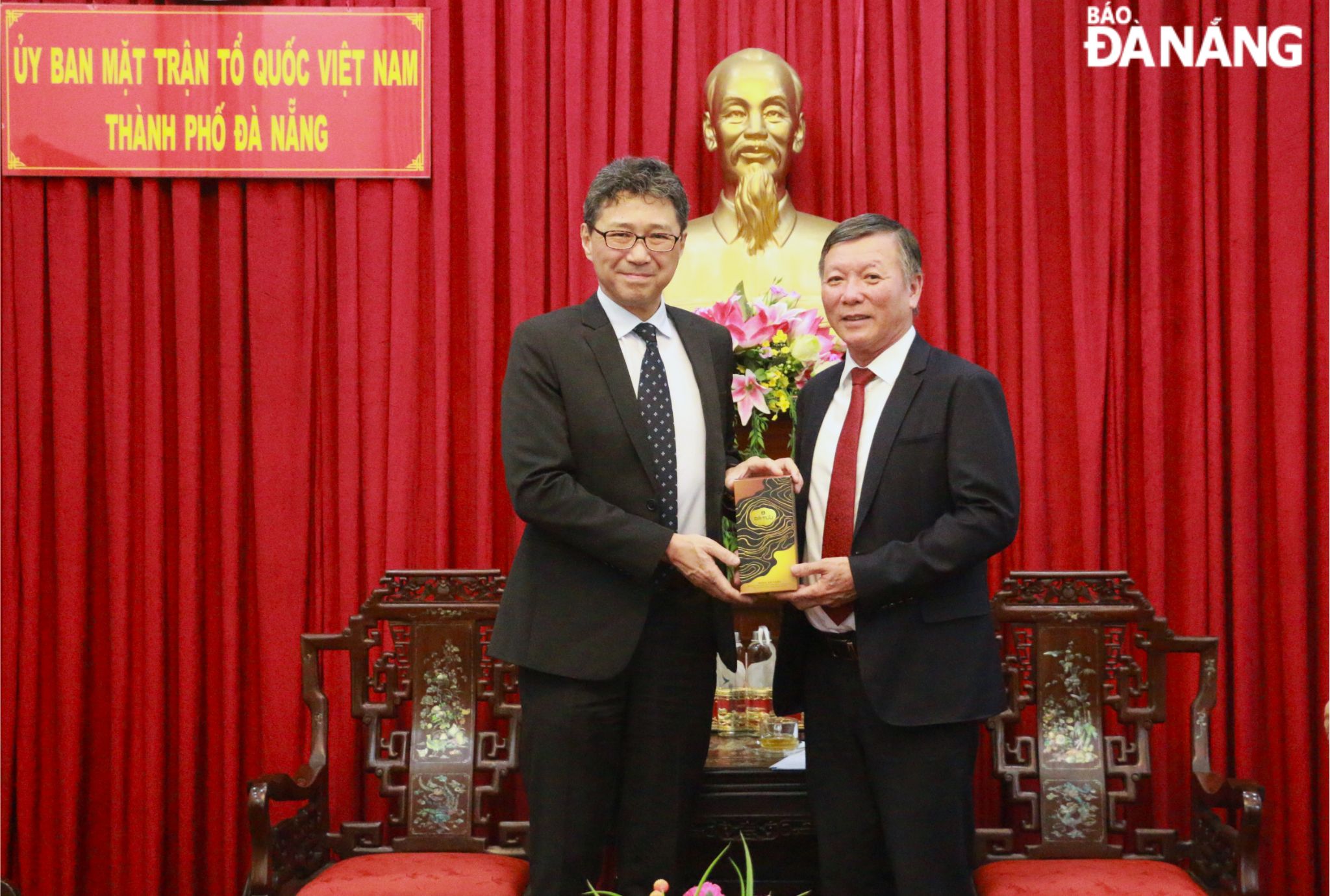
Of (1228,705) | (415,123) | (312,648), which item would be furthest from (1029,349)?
(312,648)

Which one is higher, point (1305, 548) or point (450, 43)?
point (450, 43)

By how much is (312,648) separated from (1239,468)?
222cm

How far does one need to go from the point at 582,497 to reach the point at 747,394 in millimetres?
425

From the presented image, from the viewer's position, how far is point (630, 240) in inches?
75.0

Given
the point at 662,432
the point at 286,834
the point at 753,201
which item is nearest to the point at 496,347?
the point at 753,201

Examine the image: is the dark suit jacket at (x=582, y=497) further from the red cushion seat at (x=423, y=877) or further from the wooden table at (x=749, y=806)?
the red cushion seat at (x=423, y=877)

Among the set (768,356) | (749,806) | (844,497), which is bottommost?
(749,806)

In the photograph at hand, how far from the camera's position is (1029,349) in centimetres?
285

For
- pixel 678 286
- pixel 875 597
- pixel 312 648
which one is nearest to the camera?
pixel 875 597

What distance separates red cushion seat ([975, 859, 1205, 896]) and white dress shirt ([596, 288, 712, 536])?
0.88 m

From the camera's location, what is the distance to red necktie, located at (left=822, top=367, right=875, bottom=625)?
6.18ft

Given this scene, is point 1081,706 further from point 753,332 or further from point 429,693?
point 429,693

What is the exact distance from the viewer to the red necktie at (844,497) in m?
1.88

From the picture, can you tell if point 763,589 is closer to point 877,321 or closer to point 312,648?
point 877,321
